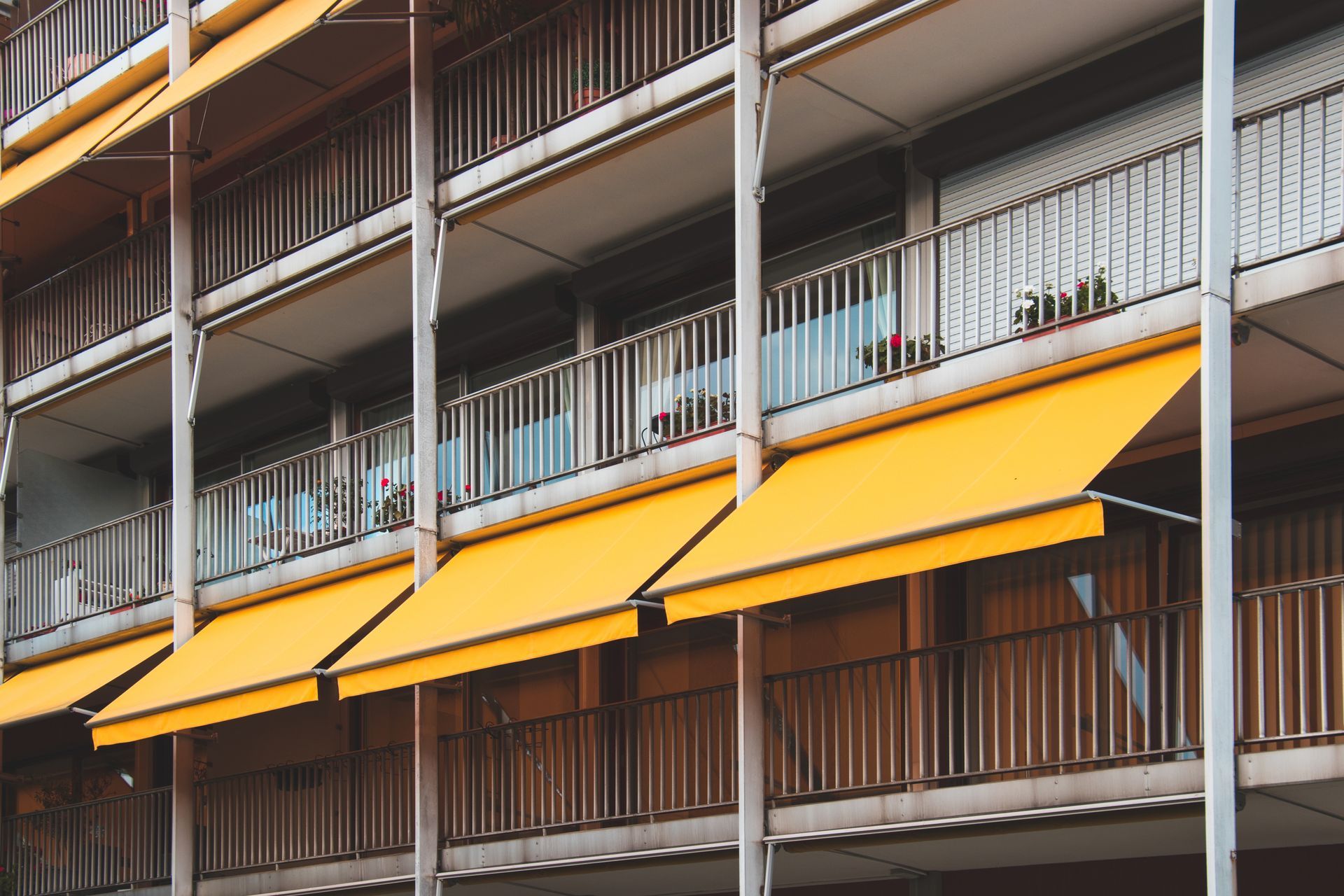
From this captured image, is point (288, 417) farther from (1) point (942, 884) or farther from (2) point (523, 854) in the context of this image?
(1) point (942, 884)

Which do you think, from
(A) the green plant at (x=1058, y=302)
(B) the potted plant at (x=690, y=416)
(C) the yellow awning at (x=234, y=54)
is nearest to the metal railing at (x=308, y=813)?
(B) the potted plant at (x=690, y=416)

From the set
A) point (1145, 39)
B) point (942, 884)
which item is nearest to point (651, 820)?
point (942, 884)

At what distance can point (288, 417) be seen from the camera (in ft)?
78.6

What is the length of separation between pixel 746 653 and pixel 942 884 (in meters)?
2.85

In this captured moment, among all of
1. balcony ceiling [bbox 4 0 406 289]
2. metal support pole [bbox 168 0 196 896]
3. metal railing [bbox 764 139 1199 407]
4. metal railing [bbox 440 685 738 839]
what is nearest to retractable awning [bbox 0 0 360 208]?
metal support pole [bbox 168 0 196 896]

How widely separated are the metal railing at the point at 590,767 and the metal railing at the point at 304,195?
591 cm

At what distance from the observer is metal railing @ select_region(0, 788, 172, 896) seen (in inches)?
834

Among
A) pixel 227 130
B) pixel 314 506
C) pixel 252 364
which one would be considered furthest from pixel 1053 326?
pixel 227 130

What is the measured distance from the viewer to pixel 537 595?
52.3 feet

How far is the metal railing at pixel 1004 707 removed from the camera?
1258 centimetres

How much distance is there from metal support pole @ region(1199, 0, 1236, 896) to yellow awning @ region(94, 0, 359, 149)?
8.82 metres

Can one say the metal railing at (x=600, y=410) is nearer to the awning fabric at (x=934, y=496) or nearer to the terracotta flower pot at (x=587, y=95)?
the awning fabric at (x=934, y=496)

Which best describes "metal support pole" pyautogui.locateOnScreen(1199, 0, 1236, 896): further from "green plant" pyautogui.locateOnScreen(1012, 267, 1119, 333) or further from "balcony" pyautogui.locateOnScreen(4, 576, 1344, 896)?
"green plant" pyautogui.locateOnScreen(1012, 267, 1119, 333)

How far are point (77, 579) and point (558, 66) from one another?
10289mm
